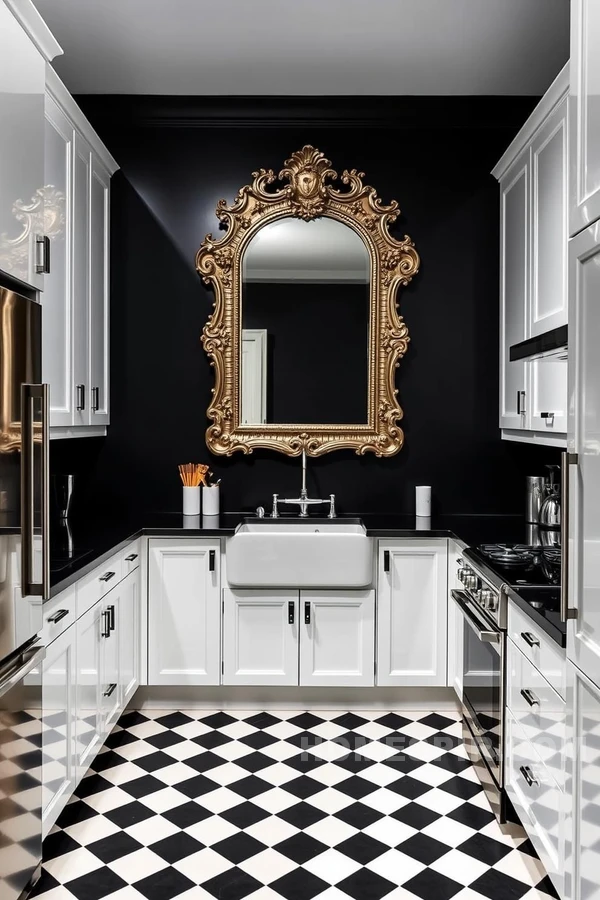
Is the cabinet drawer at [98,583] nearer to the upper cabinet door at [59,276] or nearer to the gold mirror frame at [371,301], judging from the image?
the upper cabinet door at [59,276]

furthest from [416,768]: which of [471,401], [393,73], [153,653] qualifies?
[393,73]

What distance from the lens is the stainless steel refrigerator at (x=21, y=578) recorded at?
1.81 meters

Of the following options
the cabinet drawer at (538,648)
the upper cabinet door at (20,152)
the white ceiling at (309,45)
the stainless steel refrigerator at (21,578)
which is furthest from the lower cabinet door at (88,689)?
the white ceiling at (309,45)

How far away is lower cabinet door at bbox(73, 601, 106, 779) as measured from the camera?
100 inches

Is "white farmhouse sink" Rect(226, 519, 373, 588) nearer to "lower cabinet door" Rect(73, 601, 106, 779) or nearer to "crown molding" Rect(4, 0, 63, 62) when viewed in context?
"lower cabinet door" Rect(73, 601, 106, 779)

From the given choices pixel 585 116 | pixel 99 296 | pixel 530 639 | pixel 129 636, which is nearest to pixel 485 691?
pixel 530 639

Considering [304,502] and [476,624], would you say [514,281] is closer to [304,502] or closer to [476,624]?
[304,502]

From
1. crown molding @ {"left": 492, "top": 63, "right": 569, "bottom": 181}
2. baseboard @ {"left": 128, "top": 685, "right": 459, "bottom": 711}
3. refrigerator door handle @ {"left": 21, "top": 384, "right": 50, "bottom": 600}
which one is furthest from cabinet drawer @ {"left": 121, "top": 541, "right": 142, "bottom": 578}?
crown molding @ {"left": 492, "top": 63, "right": 569, "bottom": 181}

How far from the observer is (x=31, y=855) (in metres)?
2.00

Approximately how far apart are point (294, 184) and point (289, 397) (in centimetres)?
106

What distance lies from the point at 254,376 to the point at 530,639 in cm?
216

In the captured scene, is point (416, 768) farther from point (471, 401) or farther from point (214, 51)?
point (214, 51)

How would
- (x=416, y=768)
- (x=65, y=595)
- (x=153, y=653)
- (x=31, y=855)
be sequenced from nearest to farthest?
(x=31, y=855) < (x=65, y=595) < (x=416, y=768) < (x=153, y=653)

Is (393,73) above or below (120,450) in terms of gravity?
above
